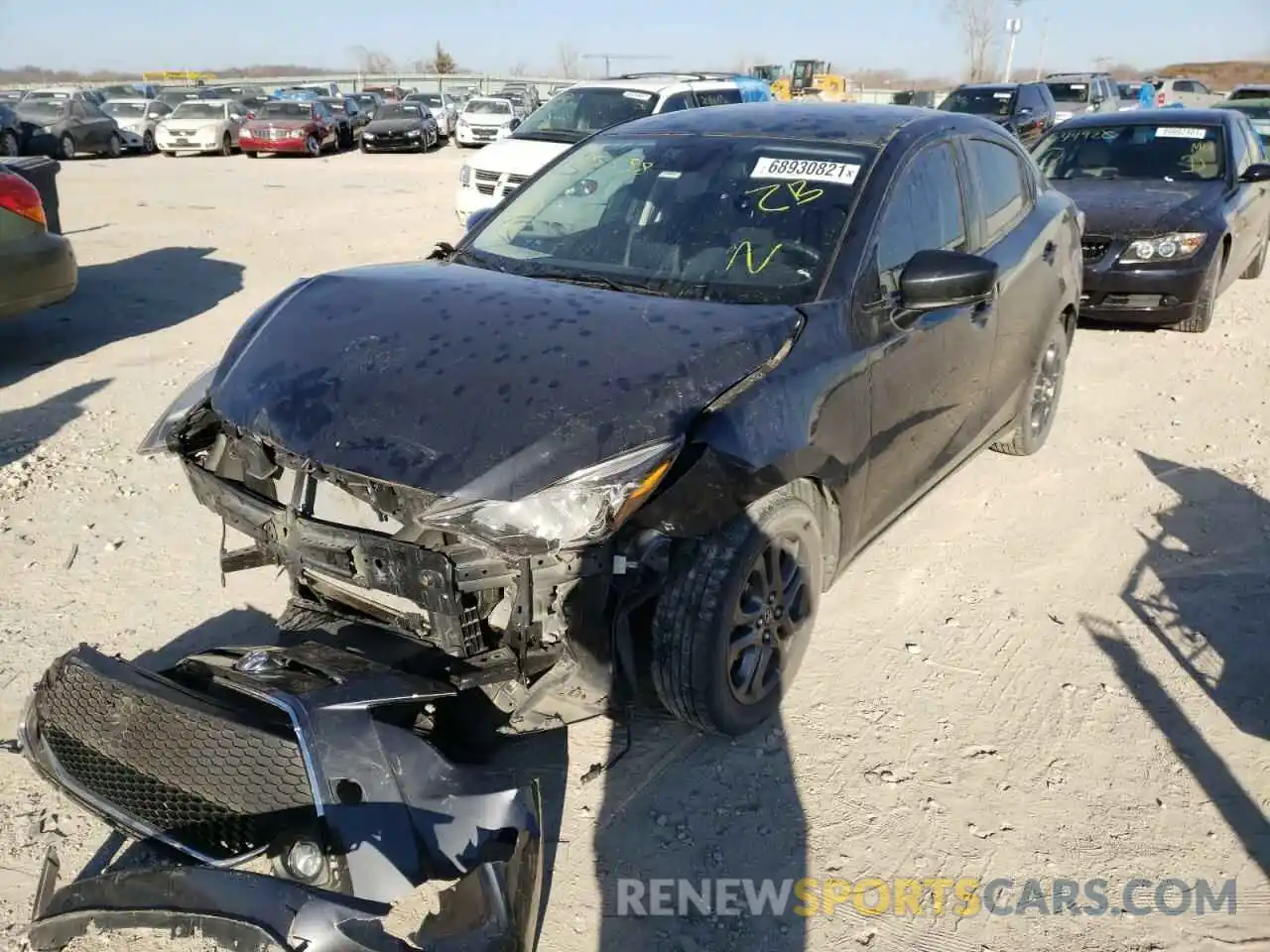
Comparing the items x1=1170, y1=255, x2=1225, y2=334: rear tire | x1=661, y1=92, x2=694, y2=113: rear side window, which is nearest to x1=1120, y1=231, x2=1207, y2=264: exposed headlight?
x1=1170, y1=255, x2=1225, y2=334: rear tire

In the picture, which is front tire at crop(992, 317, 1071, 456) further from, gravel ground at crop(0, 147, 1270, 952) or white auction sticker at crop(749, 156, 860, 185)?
white auction sticker at crop(749, 156, 860, 185)

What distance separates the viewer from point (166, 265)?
34.3 feet

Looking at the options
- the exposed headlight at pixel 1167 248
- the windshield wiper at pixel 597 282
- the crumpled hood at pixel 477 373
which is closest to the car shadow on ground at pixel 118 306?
the crumpled hood at pixel 477 373

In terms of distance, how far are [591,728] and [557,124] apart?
10017mm

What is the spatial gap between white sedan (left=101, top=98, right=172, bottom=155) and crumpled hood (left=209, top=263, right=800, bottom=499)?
2593 cm

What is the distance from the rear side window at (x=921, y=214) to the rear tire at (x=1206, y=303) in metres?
4.73

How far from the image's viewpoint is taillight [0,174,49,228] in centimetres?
654

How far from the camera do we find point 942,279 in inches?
130

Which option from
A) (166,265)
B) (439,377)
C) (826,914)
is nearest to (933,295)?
(439,377)

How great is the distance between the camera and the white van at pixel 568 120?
11047mm

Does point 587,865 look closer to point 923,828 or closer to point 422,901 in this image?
point 422,901

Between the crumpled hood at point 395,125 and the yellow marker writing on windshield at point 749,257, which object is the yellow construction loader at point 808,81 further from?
the yellow marker writing on windshield at point 749,257

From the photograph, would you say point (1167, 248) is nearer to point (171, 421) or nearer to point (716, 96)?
point (716, 96)

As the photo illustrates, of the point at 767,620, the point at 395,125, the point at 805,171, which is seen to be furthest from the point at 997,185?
the point at 395,125
